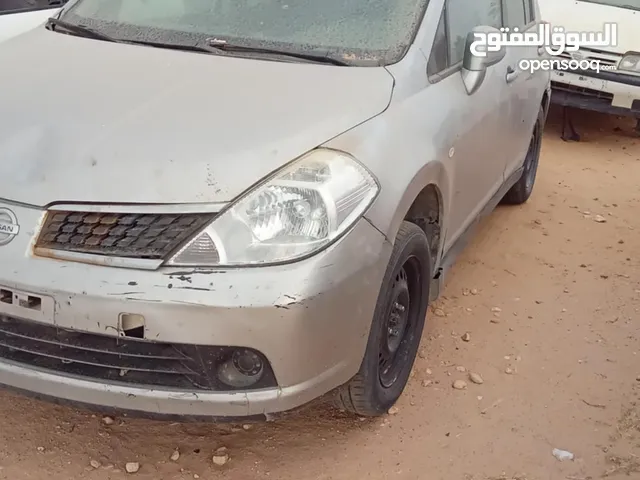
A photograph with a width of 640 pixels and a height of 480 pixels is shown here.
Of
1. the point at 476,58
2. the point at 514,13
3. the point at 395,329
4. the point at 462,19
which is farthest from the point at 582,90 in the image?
the point at 395,329

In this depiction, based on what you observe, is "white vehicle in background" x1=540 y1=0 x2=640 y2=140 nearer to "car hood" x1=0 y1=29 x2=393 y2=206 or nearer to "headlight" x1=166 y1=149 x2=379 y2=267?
"car hood" x1=0 y1=29 x2=393 y2=206

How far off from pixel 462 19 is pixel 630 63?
4.17 m

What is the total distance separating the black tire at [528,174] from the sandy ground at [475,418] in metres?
0.79

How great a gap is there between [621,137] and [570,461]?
552 cm

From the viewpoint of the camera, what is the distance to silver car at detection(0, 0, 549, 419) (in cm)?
214

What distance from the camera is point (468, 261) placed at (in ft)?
14.7

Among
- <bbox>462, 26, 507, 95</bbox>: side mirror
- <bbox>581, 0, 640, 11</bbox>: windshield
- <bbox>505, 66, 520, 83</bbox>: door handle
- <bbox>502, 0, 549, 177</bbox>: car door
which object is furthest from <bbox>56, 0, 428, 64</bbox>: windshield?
<bbox>581, 0, 640, 11</bbox>: windshield

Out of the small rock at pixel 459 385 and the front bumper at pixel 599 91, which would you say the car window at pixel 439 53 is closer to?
the small rock at pixel 459 385

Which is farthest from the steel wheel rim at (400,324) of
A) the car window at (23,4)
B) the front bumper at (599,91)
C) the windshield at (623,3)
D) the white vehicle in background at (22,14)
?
the windshield at (623,3)

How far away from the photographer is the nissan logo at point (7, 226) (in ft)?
7.22

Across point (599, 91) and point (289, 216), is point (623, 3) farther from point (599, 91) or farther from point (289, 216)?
point (289, 216)

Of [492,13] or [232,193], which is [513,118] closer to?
[492,13]

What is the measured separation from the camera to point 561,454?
9.39 feet

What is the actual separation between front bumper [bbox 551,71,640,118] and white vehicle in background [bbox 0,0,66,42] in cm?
449
